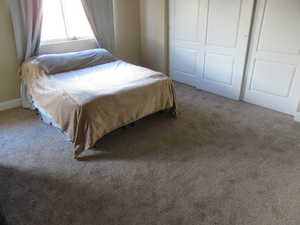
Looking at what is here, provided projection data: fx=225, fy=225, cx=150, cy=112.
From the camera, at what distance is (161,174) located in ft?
6.79

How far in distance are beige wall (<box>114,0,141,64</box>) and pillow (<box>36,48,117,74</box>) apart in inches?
31.9

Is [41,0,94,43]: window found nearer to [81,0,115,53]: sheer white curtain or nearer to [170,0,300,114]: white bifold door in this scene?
[81,0,115,53]: sheer white curtain

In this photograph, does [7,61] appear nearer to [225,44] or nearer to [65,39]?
[65,39]

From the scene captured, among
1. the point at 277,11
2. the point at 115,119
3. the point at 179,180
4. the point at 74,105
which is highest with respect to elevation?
the point at 277,11

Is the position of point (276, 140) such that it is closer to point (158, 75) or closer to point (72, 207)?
point (158, 75)

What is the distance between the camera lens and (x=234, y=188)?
189 cm

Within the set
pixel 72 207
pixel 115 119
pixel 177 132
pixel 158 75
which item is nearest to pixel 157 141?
pixel 177 132

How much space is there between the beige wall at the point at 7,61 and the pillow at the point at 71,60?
435 mm

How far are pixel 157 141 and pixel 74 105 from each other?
98 centimetres

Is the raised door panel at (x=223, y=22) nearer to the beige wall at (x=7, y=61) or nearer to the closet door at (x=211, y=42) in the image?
the closet door at (x=211, y=42)

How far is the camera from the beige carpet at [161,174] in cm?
167

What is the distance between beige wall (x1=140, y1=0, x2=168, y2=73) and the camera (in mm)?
4027

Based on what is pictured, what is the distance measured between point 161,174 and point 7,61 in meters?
2.74

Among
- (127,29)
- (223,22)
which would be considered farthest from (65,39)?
(223,22)
